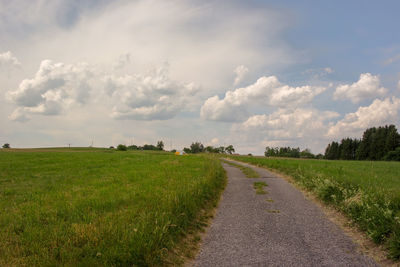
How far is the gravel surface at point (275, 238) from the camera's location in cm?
600

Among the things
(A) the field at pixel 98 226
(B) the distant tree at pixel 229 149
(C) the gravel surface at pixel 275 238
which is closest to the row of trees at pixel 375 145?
(B) the distant tree at pixel 229 149

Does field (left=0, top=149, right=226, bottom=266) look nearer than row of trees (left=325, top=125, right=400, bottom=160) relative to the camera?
Yes

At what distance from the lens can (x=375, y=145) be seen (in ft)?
315

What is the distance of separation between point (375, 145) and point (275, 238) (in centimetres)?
10882

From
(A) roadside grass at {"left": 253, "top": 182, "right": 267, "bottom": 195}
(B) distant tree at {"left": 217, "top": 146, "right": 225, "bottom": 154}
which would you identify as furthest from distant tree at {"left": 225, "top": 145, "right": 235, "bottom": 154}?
(A) roadside grass at {"left": 253, "top": 182, "right": 267, "bottom": 195}

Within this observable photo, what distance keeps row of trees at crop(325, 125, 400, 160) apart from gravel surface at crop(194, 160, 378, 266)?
94228 mm

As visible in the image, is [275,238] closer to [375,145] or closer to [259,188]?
[259,188]

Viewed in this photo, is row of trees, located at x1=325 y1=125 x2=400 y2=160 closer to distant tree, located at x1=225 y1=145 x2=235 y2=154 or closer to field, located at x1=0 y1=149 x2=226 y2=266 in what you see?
distant tree, located at x1=225 y1=145 x2=235 y2=154

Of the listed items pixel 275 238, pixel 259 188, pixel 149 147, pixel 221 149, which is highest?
pixel 149 147

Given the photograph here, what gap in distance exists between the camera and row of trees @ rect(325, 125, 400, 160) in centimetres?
9056

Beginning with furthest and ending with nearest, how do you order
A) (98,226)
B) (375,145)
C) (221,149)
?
(221,149) < (375,145) < (98,226)

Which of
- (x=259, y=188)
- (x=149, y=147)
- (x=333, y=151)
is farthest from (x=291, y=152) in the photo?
(x=259, y=188)

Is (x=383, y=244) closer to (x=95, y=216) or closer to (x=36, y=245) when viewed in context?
→ (x=95, y=216)

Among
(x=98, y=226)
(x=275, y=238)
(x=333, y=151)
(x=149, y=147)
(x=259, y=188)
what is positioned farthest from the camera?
(x=149, y=147)
